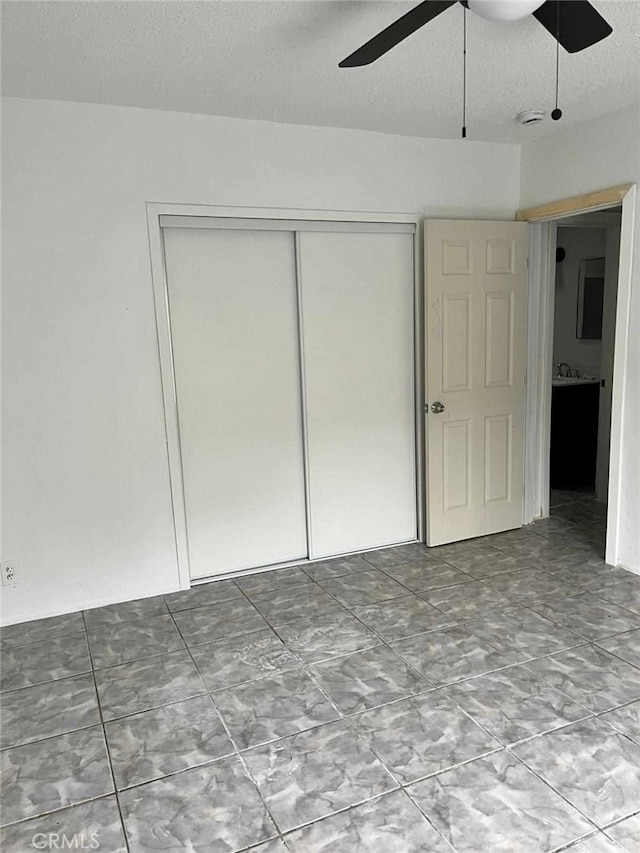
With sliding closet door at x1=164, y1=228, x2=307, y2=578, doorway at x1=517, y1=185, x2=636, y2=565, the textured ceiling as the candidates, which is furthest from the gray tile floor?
the textured ceiling

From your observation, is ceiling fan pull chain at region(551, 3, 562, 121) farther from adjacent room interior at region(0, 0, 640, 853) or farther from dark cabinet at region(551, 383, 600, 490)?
dark cabinet at region(551, 383, 600, 490)

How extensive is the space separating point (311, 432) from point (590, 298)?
10.7 ft

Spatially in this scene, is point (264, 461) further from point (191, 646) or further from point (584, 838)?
point (584, 838)

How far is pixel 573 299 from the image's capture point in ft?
18.5

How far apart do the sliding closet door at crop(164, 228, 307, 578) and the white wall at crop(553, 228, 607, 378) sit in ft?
10.3

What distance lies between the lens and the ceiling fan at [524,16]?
1.66 m

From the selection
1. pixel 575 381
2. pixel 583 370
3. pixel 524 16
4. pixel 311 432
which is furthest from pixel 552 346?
pixel 524 16

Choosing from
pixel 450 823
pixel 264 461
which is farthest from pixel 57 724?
pixel 264 461

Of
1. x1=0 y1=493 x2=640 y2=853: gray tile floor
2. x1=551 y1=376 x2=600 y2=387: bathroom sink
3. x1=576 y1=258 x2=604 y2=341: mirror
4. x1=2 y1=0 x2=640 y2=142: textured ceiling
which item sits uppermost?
x1=2 y1=0 x2=640 y2=142: textured ceiling

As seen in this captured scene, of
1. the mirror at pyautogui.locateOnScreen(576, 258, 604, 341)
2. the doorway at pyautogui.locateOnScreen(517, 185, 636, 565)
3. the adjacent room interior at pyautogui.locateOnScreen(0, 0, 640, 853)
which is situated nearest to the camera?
the adjacent room interior at pyautogui.locateOnScreen(0, 0, 640, 853)

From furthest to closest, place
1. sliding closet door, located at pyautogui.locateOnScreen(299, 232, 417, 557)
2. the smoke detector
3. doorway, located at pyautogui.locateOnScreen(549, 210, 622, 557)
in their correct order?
doorway, located at pyautogui.locateOnScreen(549, 210, 622, 557), sliding closet door, located at pyautogui.locateOnScreen(299, 232, 417, 557), the smoke detector

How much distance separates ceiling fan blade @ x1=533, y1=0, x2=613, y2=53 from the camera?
1735 millimetres

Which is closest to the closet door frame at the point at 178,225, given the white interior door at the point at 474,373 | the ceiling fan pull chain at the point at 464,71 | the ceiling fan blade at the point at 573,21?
the white interior door at the point at 474,373

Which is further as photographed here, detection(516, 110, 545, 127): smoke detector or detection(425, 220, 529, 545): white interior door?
detection(425, 220, 529, 545): white interior door
